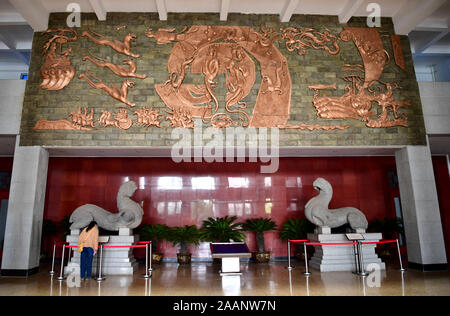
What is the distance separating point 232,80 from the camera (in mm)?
9234

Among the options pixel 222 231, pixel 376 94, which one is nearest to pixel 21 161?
pixel 222 231

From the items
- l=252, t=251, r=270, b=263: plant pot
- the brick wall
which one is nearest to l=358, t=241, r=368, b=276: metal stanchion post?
the brick wall

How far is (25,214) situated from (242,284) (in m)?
6.31

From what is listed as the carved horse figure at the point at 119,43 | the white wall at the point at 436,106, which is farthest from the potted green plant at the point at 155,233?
the white wall at the point at 436,106

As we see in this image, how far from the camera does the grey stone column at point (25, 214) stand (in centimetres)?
798

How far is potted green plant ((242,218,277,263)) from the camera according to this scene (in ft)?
33.6

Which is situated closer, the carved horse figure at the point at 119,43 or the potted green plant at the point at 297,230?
the carved horse figure at the point at 119,43

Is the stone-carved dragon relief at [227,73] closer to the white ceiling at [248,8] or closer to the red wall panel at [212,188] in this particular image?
the white ceiling at [248,8]

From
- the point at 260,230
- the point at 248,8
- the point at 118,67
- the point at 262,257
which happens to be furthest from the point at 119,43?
the point at 262,257

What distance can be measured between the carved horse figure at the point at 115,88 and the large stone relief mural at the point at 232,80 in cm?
3

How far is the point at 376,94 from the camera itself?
9.34 metres

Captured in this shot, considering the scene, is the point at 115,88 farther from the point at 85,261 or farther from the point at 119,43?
the point at 85,261

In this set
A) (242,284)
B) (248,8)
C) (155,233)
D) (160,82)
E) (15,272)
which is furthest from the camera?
(155,233)

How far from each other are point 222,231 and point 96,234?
4.22 meters
